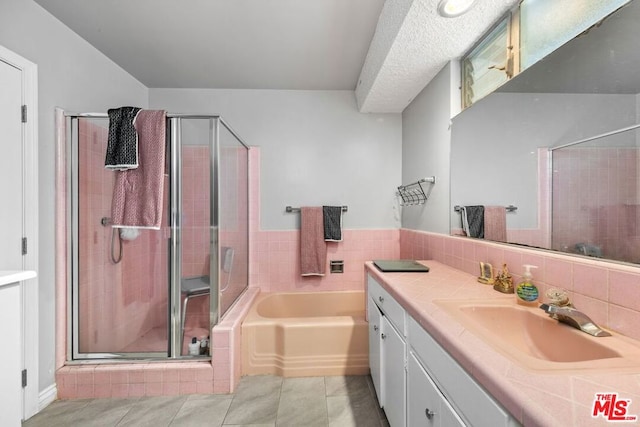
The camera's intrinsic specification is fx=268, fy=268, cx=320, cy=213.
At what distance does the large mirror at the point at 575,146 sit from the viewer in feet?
2.59

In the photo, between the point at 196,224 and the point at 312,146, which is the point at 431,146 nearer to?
the point at 312,146

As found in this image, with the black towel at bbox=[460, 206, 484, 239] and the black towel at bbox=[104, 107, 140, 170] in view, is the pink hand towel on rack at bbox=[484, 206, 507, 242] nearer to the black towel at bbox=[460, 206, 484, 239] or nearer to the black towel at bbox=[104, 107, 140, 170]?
the black towel at bbox=[460, 206, 484, 239]

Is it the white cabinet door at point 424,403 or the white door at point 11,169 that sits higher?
the white door at point 11,169

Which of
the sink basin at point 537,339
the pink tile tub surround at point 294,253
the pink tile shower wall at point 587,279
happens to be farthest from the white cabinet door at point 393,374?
the pink tile tub surround at point 294,253

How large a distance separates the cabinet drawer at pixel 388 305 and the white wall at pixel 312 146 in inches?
43.9

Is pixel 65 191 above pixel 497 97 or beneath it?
beneath

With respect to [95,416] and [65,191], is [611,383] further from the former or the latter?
[65,191]

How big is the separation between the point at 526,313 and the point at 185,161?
6.46 feet

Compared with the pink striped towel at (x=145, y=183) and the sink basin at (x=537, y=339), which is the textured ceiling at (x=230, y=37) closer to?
the pink striped towel at (x=145, y=183)

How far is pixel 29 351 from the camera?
1531mm

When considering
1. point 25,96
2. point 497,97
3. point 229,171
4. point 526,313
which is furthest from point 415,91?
point 25,96

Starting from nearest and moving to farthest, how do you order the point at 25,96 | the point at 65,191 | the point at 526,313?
the point at 526,313 < the point at 25,96 < the point at 65,191

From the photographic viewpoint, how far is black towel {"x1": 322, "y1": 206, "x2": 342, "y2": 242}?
8.49 feet

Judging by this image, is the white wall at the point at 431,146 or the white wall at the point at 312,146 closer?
the white wall at the point at 431,146
